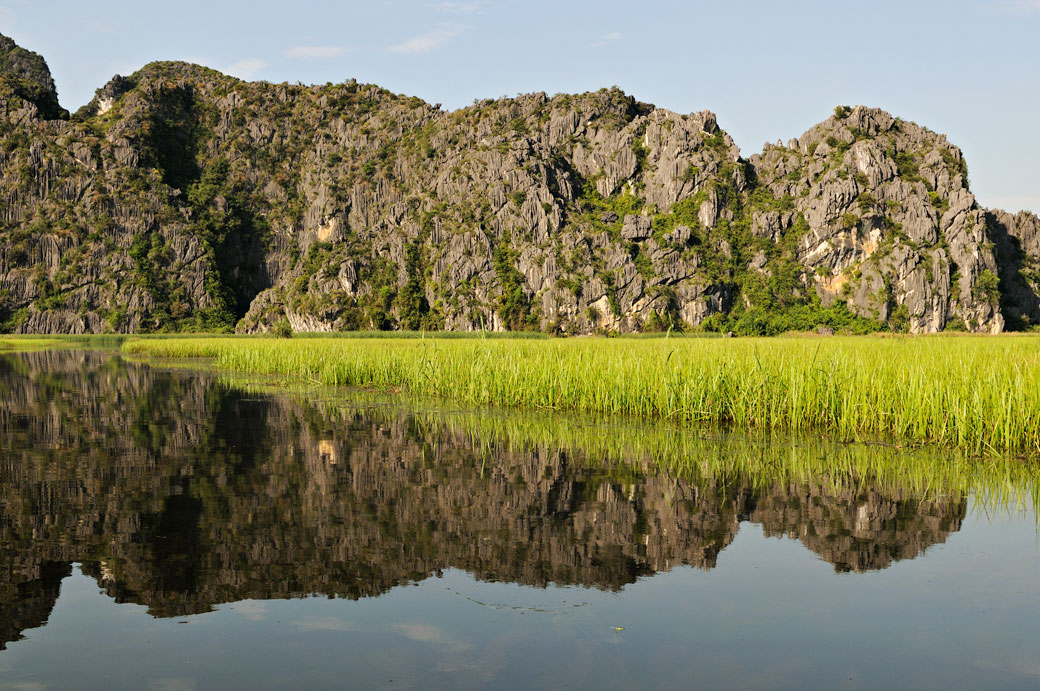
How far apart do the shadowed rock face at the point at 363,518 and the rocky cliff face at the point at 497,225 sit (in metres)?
113

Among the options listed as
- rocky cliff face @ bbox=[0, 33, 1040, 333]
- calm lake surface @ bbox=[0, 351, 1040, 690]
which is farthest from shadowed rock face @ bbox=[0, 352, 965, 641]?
rocky cliff face @ bbox=[0, 33, 1040, 333]

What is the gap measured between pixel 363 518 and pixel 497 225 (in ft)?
435

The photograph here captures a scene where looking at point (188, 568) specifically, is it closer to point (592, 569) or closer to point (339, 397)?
point (592, 569)

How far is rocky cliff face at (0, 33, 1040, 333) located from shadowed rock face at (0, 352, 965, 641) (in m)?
113

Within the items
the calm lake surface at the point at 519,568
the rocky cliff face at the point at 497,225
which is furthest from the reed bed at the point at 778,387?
the rocky cliff face at the point at 497,225

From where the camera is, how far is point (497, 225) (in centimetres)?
14112

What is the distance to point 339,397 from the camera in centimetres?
2661

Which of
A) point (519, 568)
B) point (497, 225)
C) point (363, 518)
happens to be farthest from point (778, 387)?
point (497, 225)

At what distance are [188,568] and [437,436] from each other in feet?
30.7

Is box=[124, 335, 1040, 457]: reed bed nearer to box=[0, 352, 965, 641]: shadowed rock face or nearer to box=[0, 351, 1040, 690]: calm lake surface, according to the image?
box=[0, 351, 1040, 690]: calm lake surface

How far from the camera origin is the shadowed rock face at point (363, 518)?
8.48 m

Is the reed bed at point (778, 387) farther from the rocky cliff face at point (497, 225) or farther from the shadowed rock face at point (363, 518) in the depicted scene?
the rocky cliff face at point (497, 225)

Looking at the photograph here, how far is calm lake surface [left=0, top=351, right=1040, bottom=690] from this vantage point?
636 centimetres

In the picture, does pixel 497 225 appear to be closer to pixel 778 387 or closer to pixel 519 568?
pixel 778 387
